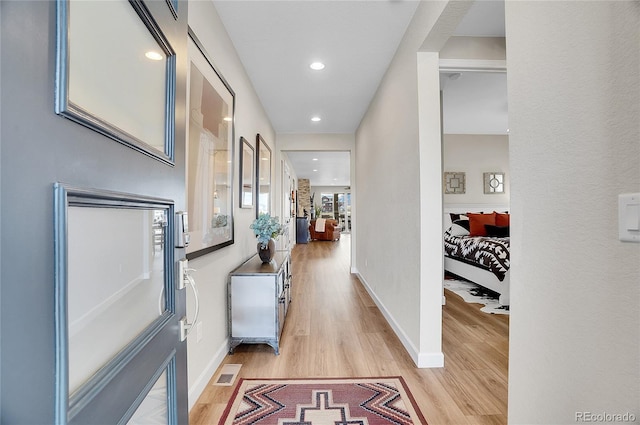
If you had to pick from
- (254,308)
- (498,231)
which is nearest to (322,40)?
(254,308)

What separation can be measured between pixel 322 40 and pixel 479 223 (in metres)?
3.87

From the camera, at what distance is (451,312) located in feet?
10.9

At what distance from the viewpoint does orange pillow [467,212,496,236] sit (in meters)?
4.91

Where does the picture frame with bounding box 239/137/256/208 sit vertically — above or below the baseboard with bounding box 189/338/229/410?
above

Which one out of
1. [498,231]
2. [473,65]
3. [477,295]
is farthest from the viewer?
[498,231]

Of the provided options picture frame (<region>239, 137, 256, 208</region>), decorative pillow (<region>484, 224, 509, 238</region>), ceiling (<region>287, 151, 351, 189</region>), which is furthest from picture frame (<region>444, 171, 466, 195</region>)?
picture frame (<region>239, 137, 256, 208</region>)

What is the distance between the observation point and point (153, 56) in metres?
0.78

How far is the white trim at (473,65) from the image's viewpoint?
2418 millimetres

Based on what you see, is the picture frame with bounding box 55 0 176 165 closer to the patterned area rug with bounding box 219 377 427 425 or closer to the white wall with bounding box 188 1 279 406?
the white wall with bounding box 188 1 279 406

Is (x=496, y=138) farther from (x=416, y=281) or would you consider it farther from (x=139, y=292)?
(x=139, y=292)

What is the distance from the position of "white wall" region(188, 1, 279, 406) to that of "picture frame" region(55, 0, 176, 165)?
1052mm

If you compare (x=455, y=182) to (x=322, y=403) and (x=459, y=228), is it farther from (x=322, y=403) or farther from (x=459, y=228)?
(x=322, y=403)

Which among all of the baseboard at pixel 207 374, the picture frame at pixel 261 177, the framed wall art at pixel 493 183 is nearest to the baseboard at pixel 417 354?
the baseboard at pixel 207 374

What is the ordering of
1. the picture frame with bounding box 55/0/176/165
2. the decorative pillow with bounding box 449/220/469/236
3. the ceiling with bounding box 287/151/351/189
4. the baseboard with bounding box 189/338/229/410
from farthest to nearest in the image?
1. the ceiling with bounding box 287/151/351/189
2. the decorative pillow with bounding box 449/220/469/236
3. the baseboard with bounding box 189/338/229/410
4. the picture frame with bounding box 55/0/176/165
